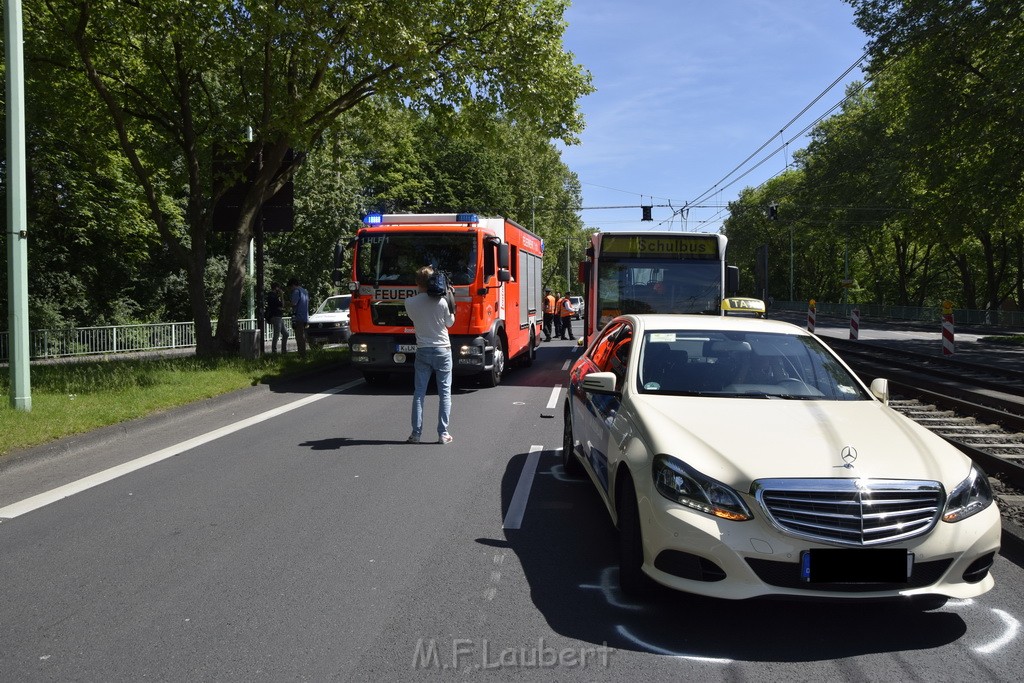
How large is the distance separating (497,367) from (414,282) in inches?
85.7

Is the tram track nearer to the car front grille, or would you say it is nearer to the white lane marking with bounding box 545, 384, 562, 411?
the car front grille

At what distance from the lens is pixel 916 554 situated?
Answer: 382cm

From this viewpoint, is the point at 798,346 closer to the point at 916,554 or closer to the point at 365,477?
the point at 916,554

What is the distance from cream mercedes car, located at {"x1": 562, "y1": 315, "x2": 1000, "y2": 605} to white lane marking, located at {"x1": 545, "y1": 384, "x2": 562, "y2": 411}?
7263 mm

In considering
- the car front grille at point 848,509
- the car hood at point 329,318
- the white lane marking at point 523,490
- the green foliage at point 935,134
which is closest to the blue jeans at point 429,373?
the white lane marking at point 523,490

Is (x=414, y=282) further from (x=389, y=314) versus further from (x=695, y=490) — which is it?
(x=695, y=490)

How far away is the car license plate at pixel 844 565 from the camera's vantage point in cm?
377

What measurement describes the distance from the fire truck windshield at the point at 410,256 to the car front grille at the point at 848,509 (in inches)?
407

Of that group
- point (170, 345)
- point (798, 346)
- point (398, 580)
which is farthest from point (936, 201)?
point (398, 580)

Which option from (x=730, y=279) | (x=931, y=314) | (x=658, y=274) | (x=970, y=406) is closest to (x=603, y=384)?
(x=970, y=406)

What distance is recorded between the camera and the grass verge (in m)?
8.83

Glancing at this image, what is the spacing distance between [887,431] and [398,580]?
2681 millimetres

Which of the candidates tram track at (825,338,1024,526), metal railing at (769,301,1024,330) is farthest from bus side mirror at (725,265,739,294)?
metal railing at (769,301,1024,330)

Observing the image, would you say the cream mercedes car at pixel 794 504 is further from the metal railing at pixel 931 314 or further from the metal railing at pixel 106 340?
the metal railing at pixel 931 314
